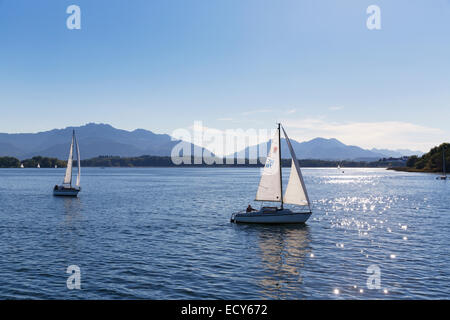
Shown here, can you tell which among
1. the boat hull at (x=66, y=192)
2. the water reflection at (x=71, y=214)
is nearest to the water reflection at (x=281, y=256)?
the water reflection at (x=71, y=214)

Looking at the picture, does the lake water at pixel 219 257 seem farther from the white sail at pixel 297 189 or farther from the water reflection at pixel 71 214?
the white sail at pixel 297 189

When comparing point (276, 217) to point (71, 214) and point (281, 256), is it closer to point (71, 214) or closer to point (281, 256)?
point (281, 256)

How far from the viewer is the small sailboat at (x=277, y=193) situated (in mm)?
49750

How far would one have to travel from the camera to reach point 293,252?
3534cm

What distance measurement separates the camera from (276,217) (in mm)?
49969

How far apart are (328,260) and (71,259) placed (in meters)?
23.4

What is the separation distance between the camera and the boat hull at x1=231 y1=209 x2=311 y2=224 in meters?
50.0

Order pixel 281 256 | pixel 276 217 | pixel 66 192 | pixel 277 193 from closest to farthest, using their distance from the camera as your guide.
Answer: pixel 281 256
pixel 276 217
pixel 277 193
pixel 66 192

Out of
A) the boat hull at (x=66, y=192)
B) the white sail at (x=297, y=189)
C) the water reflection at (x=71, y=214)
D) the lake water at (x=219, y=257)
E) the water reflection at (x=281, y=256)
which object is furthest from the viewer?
the boat hull at (x=66, y=192)

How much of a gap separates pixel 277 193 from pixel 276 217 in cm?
344

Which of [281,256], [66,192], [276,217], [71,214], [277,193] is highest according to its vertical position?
[277,193]

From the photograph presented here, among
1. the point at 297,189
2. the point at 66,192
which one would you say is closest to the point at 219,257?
the point at 297,189

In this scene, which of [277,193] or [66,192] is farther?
[66,192]
